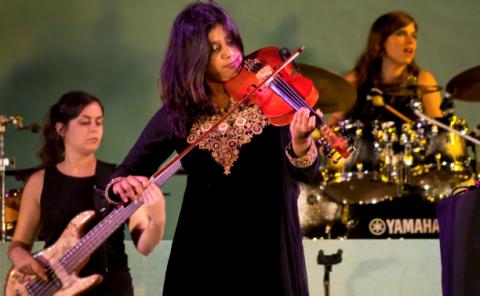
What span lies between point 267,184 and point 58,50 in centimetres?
443

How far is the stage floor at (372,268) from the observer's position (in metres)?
3.87

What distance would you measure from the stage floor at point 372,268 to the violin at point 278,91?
1264 mm

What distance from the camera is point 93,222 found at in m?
3.79

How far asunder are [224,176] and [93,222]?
3.90 feet

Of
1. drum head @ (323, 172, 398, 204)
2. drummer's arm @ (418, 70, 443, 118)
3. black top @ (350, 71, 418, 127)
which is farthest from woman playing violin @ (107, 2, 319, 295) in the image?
drummer's arm @ (418, 70, 443, 118)

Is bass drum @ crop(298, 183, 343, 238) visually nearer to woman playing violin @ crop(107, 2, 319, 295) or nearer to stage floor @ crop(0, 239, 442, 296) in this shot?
stage floor @ crop(0, 239, 442, 296)

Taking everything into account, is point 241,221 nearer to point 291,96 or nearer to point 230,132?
point 230,132

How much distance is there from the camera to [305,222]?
567 centimetres

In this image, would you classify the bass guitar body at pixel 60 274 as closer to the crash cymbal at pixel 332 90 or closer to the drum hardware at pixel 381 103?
the crash cymbal at pixel 332 90

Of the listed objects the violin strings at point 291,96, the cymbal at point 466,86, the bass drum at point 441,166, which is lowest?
the violin strings at point 291,96

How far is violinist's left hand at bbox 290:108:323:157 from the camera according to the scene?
2.59 m

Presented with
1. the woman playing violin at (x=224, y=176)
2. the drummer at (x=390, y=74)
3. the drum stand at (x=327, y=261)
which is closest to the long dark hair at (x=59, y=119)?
the drum stand at (x=327, y=261)

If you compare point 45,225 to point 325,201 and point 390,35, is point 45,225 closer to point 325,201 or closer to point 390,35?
point 325,201

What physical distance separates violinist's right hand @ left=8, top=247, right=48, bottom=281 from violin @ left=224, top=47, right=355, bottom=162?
54.1 inches
